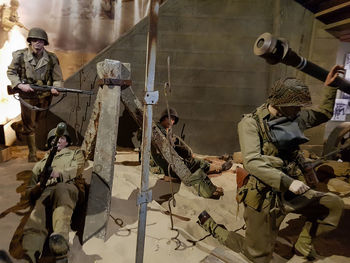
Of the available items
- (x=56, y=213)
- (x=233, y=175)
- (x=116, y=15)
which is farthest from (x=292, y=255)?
(x=116, y=15)

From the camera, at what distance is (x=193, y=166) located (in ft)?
16.6

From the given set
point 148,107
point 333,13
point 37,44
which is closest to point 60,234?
point 148,107

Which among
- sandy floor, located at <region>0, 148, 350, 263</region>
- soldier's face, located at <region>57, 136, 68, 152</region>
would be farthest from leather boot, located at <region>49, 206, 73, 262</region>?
soldier's face, located at <region>57, 136, 68, 152</region>

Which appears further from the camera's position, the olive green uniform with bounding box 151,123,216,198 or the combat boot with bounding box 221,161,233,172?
the combat boot with bounding box 221,161,233,172

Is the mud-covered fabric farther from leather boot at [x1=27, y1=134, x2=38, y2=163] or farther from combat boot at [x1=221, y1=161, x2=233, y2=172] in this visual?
leather boot at [x1=27, y1=134, x2=38, y2=163]

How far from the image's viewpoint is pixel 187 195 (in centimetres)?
449

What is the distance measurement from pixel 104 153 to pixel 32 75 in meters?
3.04

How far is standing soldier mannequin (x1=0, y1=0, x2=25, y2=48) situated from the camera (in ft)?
28.5

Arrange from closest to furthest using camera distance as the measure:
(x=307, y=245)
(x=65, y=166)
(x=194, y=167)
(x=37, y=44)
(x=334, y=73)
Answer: (x=334, y=73), (x=307, y=245), (x=65, y=166), (x=37, y=44), (x=194, y=167)

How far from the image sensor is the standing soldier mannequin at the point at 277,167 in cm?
255

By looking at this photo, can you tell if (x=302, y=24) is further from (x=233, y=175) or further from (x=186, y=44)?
(x=233, y=175)

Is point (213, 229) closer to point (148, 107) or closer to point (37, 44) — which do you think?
point (148, 107)

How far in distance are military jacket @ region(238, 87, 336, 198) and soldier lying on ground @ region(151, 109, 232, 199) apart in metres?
1.28

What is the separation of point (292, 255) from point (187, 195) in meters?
1.92
